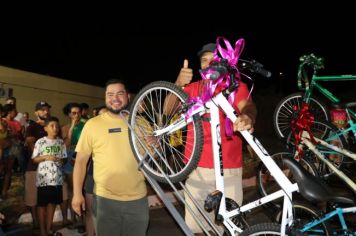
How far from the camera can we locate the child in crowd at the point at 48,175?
235 inches

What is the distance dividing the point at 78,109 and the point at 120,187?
11.4 ft

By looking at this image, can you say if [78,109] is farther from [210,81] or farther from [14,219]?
[210,81]

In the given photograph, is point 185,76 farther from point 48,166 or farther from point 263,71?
point 48,166

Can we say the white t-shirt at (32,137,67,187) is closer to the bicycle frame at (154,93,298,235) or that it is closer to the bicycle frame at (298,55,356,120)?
the bicycle frame at (154,93,298,235)

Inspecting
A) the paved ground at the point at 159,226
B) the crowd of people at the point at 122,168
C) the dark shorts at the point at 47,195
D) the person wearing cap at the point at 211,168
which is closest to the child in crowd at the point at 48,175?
the dark shorts at the point at 47,195

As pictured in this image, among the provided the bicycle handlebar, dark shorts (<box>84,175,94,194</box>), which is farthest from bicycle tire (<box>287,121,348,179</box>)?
dark shorts (<box>84,175,94,194</box>)

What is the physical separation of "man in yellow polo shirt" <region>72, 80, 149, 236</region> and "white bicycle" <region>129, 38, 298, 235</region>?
12.6 inches

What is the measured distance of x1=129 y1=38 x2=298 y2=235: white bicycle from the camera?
281 cm

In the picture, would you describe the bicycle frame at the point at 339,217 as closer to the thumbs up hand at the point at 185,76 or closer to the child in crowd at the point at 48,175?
the thumbs up hand at the point at 185,76

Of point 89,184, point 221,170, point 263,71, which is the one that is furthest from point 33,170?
point 263,71

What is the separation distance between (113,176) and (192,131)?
103cm

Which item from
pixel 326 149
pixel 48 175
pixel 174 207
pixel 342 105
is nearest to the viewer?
pixel 174 207

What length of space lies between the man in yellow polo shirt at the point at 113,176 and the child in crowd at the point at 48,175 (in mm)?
2116

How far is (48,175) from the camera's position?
19.6 ft
